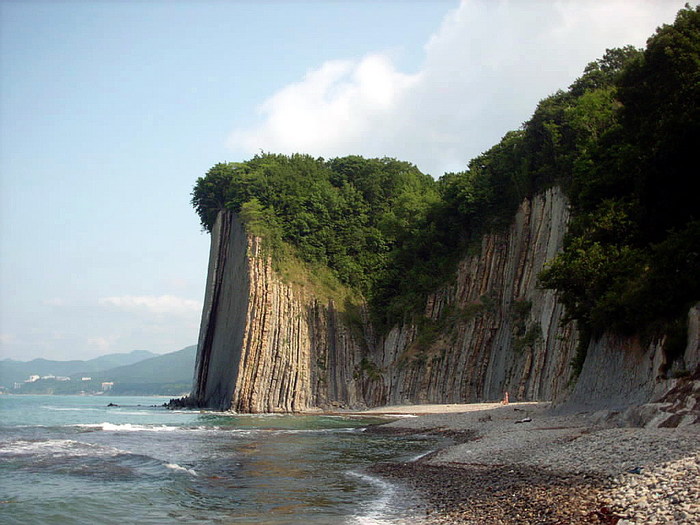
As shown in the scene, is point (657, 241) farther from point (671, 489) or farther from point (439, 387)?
point (439, 387)

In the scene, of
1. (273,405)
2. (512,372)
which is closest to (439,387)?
(512,372)

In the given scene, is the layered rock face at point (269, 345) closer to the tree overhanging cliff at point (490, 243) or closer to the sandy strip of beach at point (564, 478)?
the tree overhanging cliff at point (490, 243)

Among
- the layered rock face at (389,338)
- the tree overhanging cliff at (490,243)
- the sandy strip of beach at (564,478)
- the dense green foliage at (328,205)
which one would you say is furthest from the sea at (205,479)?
the dense green foliage at (328,205)

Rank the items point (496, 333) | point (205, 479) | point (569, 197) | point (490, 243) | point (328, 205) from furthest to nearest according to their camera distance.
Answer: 1. point (328, 205)
2. point (490, 243)
3. point (496, 333)
4. point (569, 197)
5. point (205, 479)

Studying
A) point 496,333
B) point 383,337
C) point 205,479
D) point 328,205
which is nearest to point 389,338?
point 383,337

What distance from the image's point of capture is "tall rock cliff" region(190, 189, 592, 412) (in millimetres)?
46250

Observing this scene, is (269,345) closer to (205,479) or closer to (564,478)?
(205,479)

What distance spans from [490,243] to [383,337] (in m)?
14.9

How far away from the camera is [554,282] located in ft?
91.8

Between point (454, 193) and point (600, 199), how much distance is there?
1206 inches

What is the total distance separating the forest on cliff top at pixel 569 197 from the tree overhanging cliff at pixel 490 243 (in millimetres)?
93

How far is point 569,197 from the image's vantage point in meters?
34.3

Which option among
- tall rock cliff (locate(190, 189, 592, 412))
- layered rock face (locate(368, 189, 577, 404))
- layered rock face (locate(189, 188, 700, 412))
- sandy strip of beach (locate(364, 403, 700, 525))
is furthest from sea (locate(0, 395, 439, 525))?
tall rock cliff (locate(190, 189, 592, 412))

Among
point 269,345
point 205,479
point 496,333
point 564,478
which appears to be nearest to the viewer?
point 564,478
